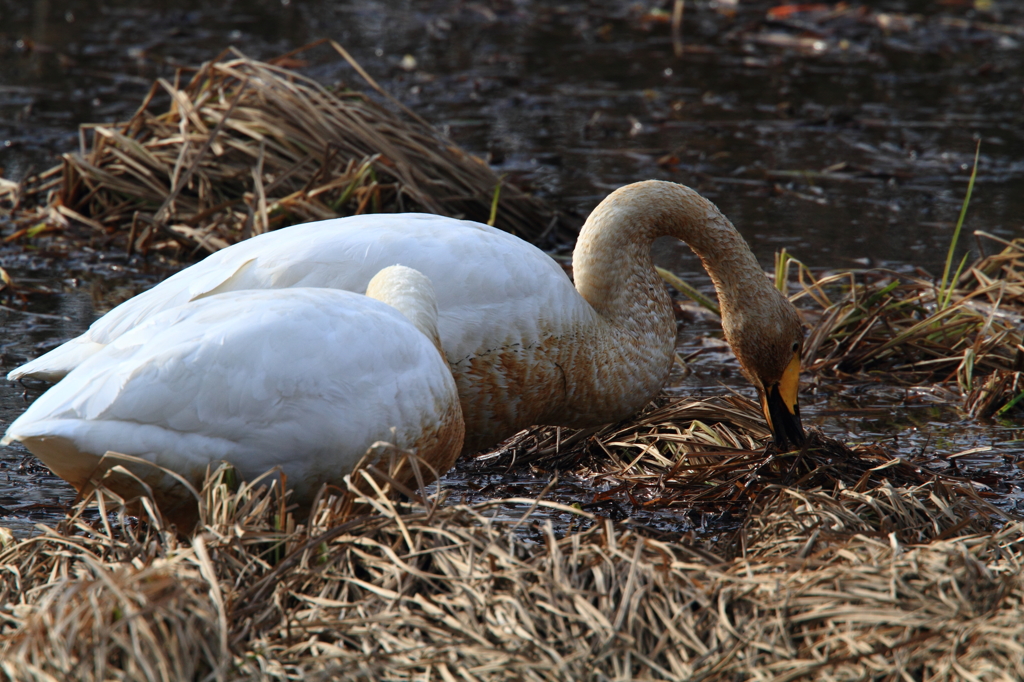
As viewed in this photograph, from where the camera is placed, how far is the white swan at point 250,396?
286cm

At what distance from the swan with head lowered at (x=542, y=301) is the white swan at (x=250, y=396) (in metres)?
0.47

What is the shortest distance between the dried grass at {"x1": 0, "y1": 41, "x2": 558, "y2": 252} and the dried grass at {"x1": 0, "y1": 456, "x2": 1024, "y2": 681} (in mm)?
3536

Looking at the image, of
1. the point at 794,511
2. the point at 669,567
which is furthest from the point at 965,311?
the point at 669,567

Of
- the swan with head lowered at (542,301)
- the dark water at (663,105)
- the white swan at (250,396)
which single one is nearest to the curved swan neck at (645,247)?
the swan with head lowered at (542,301)

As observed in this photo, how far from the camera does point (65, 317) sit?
5.36 m

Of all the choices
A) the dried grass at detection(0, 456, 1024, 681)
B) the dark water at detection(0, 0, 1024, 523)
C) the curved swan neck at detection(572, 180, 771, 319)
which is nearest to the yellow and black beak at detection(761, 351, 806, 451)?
the curved swan neck at detection(572, 180, 771, 319)

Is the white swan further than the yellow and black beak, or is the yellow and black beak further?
the yellow and black beak

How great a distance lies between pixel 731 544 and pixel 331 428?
1.09m

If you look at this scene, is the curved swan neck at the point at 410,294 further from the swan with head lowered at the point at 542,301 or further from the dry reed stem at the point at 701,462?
the dry reed stem at the point at 701,462

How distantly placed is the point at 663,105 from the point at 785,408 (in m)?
5.97

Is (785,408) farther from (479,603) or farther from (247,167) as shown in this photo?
(247,167)

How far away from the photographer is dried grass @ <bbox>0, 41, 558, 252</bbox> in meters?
6.31

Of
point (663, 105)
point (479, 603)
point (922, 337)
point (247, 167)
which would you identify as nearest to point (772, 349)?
point (922, 337)

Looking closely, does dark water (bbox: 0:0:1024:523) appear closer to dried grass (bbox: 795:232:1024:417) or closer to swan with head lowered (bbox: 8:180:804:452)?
dried grass (bbox: 795:232:1024:417)
